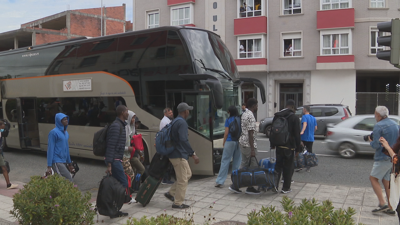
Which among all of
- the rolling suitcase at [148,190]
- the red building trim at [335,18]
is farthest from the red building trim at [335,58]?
the rolling suitcase at [148,190]

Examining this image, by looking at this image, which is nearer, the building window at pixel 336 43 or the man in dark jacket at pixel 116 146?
the man in dark jacket at pixel 116 146

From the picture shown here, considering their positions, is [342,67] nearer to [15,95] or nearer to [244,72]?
[244,72]

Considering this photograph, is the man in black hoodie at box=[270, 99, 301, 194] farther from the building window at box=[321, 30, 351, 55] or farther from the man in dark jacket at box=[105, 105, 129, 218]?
the building window at box=[321, 30, 351, 55]

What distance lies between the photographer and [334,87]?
2484 centimetres

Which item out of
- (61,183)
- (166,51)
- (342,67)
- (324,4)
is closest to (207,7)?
(324,4)

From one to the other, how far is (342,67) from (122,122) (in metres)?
21.8

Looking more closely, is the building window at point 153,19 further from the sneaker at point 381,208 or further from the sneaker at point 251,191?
the sneaker at point 381,208

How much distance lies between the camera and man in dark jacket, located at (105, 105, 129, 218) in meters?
5.49

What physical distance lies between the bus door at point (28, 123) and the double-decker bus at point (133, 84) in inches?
1.4

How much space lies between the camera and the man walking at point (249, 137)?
7.22m

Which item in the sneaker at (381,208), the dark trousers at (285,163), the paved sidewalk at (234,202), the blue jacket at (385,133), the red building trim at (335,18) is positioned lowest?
the paved sidewalk at (234,202)

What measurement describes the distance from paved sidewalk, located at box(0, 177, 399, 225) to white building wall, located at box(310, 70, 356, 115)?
18.7 metres

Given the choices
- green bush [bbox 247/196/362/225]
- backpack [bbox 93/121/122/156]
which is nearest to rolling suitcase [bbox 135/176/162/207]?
backpack [bbox 93/121/122/156]

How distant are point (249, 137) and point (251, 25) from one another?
20.9 metres
